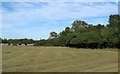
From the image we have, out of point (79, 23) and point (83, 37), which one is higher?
point (79, 23)

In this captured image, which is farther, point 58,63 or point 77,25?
point 77,25

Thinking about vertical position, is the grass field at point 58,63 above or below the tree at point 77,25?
below

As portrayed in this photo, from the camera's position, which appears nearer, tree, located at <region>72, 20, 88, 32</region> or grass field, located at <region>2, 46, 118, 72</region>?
grass field, located at <region>2, 46, 118, 72</region>

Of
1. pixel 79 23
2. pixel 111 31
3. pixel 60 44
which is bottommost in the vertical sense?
pixel 60 44

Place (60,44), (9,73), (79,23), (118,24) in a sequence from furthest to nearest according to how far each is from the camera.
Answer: (79,23) → (60,44) → (118,24) → (9,73)

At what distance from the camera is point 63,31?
378 feet

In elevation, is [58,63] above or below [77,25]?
below

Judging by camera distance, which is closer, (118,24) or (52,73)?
(52,73)

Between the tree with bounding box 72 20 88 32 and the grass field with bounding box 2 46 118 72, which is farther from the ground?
the tree with bounding box 72 20 88 32

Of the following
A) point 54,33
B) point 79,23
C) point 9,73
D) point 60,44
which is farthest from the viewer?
point 54,33

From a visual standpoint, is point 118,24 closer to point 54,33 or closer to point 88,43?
point 88,43

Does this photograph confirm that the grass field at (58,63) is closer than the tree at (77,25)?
Yes

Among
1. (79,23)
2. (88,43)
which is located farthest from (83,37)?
(79,23)

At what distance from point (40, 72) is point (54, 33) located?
120862mm
